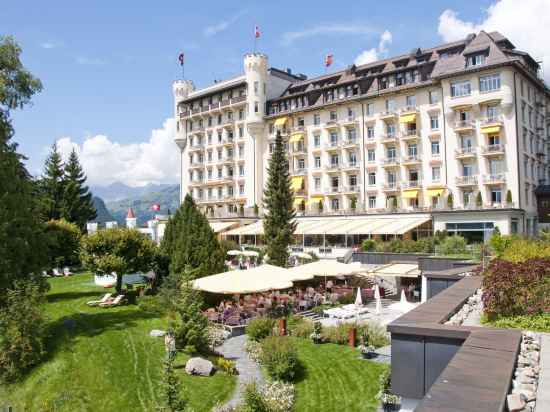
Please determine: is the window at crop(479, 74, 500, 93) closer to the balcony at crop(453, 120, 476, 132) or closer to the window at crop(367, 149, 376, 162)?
A: the balcony at crop(453, 120, 476, 132)

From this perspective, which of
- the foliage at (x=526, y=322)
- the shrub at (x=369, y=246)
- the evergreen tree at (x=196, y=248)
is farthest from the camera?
the shrub at (x=369, y=246)

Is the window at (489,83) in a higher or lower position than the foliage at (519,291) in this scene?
higher

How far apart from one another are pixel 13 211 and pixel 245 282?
11.5 metres

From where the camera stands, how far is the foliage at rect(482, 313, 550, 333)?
365 inches

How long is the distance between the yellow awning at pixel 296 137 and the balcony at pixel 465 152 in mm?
19083

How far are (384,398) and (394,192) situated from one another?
39.1 metres

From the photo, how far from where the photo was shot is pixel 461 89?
44781 mm

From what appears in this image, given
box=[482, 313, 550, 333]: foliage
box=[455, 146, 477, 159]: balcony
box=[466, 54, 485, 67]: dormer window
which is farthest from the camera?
box=[455, 146, 477, 159]: balcony

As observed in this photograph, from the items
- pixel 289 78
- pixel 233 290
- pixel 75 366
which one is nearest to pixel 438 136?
pixel 289 78

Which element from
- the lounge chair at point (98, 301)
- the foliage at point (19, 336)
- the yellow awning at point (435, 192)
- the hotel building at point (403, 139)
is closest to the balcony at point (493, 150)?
the hotel building at point (403, 139)

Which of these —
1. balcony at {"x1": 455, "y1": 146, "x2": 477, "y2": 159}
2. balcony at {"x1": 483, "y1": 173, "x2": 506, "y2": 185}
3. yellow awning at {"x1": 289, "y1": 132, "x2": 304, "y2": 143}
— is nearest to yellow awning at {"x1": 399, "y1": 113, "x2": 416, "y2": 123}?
balcony at {"x1": 455, "y1": 146, "x2": 477, "y2": 159}

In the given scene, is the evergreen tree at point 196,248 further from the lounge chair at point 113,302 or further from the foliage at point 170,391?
the foliage at point 170,391

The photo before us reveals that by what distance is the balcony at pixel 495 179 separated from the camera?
42.9m

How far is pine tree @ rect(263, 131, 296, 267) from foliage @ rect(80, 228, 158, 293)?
12.8 m
